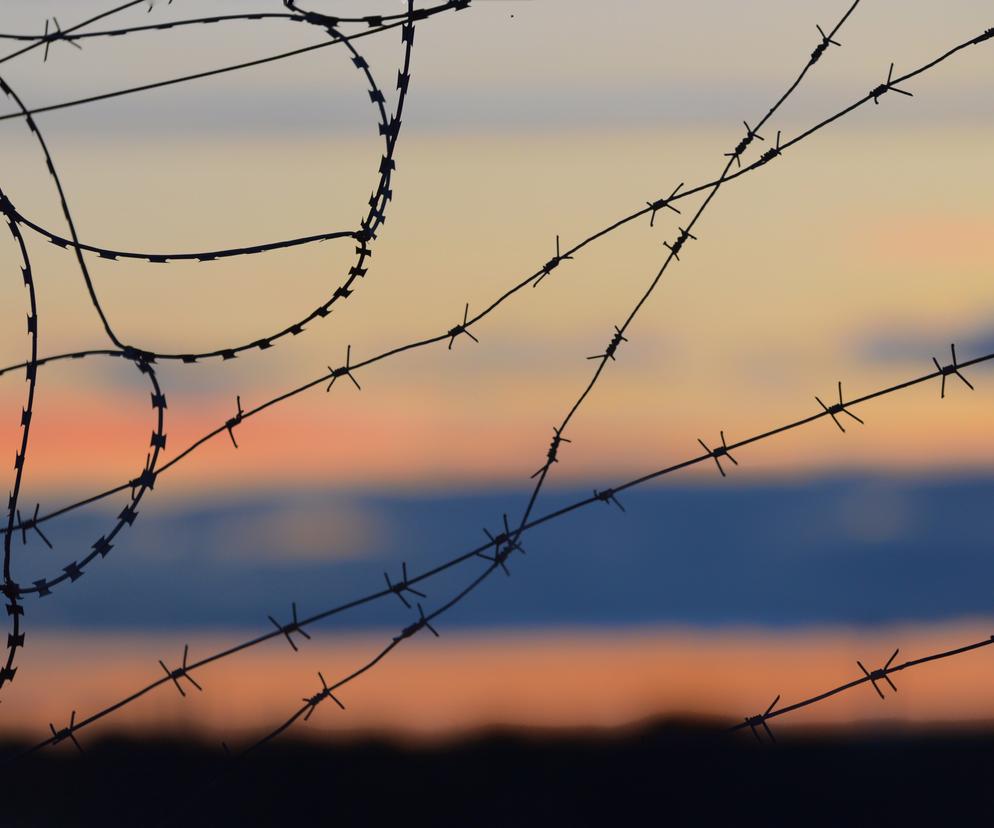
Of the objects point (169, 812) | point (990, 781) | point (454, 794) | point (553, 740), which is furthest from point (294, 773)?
point (169, 812)

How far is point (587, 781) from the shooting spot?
77.7 ft

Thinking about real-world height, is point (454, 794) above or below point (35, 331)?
above

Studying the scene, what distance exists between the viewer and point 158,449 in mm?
4367

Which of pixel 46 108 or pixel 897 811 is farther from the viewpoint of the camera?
pixel 897 811

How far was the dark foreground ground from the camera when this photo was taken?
68.3ft

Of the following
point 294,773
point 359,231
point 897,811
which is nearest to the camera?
point 359,231

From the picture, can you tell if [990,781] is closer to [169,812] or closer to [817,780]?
[817,780]

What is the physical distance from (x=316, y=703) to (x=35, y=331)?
131cm

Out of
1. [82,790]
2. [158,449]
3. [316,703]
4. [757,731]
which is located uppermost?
[82,790]

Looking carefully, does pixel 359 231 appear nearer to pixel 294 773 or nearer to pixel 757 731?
pixel 757 731

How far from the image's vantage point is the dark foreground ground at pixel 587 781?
2081cm

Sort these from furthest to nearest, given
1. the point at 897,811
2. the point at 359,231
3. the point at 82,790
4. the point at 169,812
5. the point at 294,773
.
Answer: the point at 897,811
the point at 294,773
the point at 82,790
the point at 169,812
the point at 359,231

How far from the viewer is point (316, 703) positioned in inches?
168

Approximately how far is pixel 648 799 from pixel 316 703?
66.6 ft
